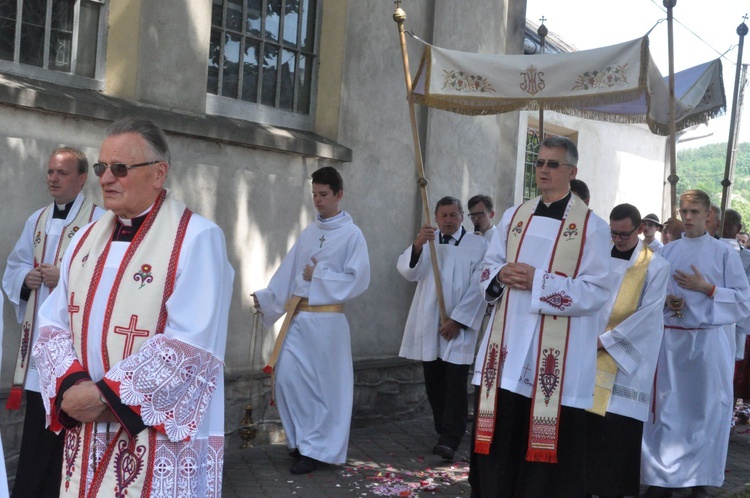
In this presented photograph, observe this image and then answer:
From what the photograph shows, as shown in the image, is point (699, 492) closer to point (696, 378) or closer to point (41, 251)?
point (696, 378)

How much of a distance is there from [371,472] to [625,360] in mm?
2221

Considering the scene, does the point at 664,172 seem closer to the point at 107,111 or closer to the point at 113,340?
the point at 107,111

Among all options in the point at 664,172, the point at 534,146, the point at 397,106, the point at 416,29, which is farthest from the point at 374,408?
the point at 664,172

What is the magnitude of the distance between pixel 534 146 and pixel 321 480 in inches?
409

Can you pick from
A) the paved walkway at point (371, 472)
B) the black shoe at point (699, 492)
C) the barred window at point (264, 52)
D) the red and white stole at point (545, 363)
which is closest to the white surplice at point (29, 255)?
the paved walkway at point (371, 472)

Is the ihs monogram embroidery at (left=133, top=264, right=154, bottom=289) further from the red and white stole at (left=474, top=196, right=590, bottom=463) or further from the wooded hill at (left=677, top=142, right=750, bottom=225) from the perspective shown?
the wooded hill at (left=677, top=142, right=750, bottom=225)

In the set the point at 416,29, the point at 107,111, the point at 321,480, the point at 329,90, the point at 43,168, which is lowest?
the point at 321,480

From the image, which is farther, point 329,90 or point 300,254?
point 329,90

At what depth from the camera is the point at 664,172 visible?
Result: 72.7 feet

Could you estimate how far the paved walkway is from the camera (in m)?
6.98

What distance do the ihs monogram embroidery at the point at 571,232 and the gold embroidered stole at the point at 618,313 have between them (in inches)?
40.0

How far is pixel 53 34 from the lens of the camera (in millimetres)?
7254

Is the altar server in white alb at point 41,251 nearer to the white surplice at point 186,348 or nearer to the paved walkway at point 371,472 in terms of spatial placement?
the paved walkway at point 371,472

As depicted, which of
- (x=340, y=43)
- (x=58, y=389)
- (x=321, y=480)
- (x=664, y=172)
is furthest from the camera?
(x=664, y=172)
